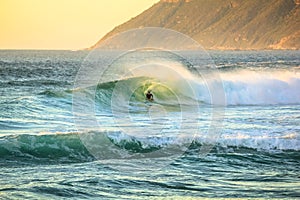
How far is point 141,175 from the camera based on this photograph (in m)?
15.1

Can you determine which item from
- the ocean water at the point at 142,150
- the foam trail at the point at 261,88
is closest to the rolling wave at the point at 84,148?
the ocean water at the point at 142,150

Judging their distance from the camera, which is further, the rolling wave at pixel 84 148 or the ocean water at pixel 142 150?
the rolling wave at pixel 84 148

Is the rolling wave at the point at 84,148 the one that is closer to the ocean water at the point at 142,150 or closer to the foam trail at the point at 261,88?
the ocean water at the point at 142,150

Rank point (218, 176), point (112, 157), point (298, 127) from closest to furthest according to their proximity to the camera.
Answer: point (218, 176)
point (112, 157)
point (298, 127)

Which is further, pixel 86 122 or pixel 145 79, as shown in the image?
pixel 145 79

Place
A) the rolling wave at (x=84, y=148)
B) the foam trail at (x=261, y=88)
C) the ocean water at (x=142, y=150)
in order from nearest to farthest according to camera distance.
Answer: the ocean water at (x=142, y=150), the rolling wave at (x=84, y=148), the foam trail at (x=261, y=88)

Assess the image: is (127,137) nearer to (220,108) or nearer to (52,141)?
(52,141)

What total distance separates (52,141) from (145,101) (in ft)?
49.6

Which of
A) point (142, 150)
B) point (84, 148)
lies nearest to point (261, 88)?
point (142, 150)

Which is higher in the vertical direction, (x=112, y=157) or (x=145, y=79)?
(x=145, y=79)

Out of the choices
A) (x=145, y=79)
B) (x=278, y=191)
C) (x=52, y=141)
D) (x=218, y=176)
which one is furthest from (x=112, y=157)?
(x=145, y=79)

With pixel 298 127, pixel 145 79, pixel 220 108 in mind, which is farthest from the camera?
pixel 145 79

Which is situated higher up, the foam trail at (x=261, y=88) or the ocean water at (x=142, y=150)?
the foam trail at (x=261, y=88)

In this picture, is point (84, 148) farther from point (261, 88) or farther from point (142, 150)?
point (261, 88)
